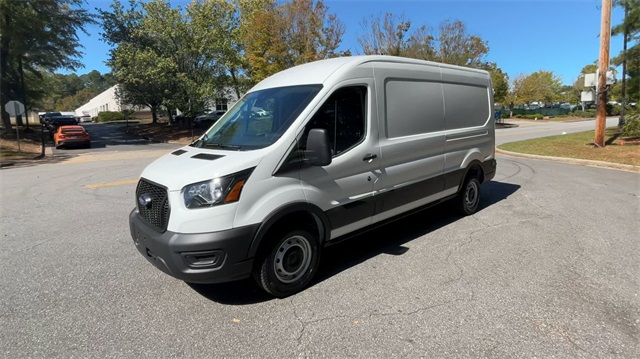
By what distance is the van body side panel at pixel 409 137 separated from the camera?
172 inches

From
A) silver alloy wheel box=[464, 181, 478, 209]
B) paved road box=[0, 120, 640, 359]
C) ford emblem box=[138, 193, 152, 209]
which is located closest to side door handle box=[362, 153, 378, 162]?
paved road box=[0, 120, 640, 359]

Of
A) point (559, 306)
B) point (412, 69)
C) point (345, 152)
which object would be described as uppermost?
point (412, 69)

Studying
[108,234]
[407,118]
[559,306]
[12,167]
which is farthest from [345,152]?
[12,167]

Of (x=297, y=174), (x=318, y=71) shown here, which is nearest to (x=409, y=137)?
(x=318, y=71)

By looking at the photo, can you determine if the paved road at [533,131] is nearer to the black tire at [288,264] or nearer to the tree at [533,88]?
the black tire at [288,264]

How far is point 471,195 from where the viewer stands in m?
6.15

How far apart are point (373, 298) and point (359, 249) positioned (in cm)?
128

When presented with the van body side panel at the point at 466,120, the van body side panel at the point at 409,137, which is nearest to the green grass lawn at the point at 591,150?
the van body side panel at the point at 466,120

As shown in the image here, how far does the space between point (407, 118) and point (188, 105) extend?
2620 cm

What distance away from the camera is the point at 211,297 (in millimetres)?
3598

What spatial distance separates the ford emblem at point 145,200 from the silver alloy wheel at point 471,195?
4.61 metres

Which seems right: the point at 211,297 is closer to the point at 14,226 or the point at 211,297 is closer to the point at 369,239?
→ the point at 369,239

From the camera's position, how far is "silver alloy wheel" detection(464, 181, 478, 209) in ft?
19.8

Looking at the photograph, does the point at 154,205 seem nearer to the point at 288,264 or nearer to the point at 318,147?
the point at 288,264
